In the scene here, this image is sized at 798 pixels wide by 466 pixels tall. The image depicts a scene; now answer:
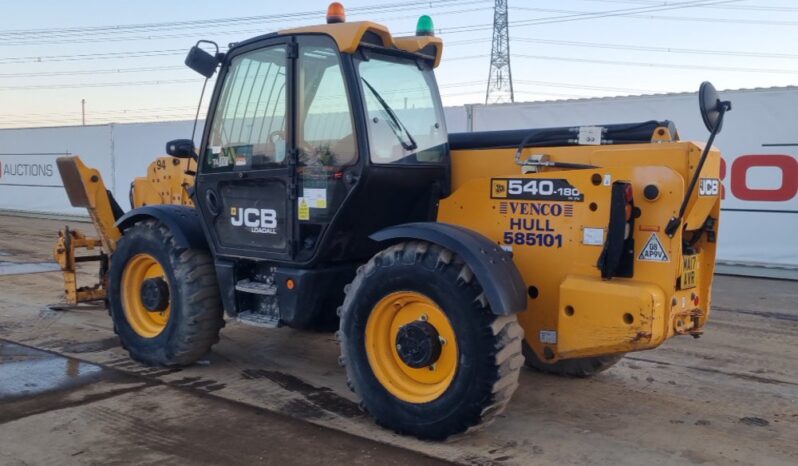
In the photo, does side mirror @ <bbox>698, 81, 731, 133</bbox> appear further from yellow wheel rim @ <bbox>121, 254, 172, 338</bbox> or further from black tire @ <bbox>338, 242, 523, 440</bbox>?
yellow wheel rim @ <bbox>121, 254, 172, 338</bbox>

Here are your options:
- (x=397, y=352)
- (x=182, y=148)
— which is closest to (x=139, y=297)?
(x=182, y=148)

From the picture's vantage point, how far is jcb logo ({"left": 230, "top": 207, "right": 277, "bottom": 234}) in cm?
520

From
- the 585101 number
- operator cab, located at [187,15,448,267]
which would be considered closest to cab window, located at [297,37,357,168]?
operator cab, located at [187,15,448,267]

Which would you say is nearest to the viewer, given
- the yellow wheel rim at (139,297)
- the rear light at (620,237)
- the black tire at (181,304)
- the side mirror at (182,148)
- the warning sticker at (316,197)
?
the rear light at (620,237)

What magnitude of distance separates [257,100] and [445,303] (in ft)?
7.02

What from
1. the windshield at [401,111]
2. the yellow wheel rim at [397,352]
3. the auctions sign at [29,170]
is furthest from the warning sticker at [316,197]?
the auctions sign at [29,170]

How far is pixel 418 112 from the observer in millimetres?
5191

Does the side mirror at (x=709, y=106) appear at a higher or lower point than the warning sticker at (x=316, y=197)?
higher

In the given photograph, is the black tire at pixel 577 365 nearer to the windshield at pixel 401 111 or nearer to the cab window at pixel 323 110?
the windshield at pixel 401 111

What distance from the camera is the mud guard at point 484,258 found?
399 centimetres

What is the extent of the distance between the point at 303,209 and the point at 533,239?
59.9 inches

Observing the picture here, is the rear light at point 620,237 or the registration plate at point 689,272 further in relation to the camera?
the registration plate at point 689,272

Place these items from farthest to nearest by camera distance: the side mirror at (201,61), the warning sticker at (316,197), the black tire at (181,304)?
the black tire at (181,304), the side mirror at (201,61), the warning sticker at (316,197)

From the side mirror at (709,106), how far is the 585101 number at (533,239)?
1022 mm
